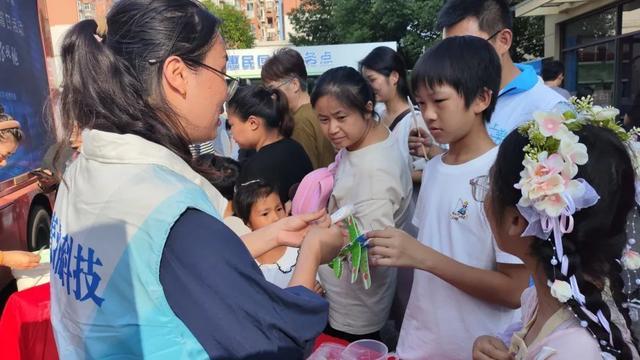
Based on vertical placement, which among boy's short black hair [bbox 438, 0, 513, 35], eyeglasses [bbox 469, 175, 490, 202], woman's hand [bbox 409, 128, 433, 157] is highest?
boy's short black hair [bbox 438, 0, 513, 35]

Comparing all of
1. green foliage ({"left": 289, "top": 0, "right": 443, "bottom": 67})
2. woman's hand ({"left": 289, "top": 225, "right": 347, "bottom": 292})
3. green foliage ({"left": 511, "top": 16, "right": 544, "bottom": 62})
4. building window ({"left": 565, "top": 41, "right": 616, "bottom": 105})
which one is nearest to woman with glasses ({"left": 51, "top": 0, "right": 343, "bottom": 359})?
woman's hand ({"left": 289, "top": 225, "right": 347, "bottom": 292})

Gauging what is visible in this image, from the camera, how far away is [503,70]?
2178mm

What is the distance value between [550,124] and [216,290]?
32.5 inches

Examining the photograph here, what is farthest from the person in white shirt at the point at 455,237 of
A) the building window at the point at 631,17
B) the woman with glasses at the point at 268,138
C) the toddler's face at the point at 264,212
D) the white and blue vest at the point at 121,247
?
the building window at the point at 631,17

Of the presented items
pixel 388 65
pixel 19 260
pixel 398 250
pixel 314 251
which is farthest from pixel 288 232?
pixel 388 65

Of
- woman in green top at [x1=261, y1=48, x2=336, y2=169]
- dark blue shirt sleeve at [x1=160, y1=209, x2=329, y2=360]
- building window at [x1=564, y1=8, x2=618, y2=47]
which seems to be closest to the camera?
dark blue shirt sleeve at [x1=160, y1=209, x2=329, y2=360]

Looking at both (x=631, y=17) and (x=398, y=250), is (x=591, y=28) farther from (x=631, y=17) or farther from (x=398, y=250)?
(x=398, y=250)

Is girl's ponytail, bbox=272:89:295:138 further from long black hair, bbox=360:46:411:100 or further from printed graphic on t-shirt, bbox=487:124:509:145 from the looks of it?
printed graphic on t-shirt, bbox=487:124:509:145

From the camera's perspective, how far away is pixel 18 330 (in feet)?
7.30

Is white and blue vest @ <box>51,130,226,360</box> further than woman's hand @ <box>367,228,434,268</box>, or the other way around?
woman's hand @ <box>367,228,434,268</box>

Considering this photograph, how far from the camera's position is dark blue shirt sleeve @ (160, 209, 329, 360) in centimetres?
87

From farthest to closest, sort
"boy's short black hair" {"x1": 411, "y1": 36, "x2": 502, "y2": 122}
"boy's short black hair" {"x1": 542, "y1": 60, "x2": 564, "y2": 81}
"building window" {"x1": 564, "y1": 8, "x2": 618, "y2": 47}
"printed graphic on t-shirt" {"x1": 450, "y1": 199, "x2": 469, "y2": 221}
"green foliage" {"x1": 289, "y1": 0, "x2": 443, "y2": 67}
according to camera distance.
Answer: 1. "green foliage" {"x1": 289, "y1": 0, "x2": 443, "y2": 67}
2. "building window" {"x1": 564, "y1": 8, "x2": 618, "y2": 47}
3. "boy's short black hair" {"x1": 542, "y1": 60, "x2": 564, "y2": 81}
4. "boy's short black hair" {"x1": 411, "y1": 36, "x2": 502, "y2": 122}
5. "printed graphic on t-shirt" {"x1": 450, "y1": 199, "x2": 469, "y2": 221}

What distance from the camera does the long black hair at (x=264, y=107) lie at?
304cm

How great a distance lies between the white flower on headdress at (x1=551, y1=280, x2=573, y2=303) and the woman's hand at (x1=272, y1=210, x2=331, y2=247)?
2.33ft
